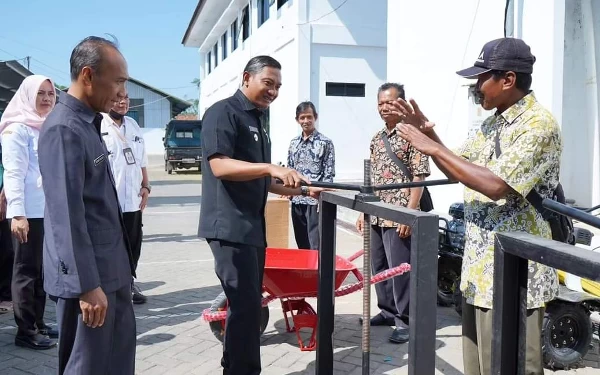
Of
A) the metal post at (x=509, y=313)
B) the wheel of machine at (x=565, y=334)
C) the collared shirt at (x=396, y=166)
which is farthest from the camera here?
the collared shirt at (x=396, y=166)

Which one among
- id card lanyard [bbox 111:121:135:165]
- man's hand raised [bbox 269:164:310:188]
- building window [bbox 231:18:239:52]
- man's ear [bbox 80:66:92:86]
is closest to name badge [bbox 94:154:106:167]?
man's ear [bbox 80:66:92:86]

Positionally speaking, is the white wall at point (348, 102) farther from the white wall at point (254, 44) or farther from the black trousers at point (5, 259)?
the black trousers at point (5, 259)

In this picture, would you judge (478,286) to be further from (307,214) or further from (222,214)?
(307,214)

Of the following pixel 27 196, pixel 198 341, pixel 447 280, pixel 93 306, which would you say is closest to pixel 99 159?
pixel 93 306

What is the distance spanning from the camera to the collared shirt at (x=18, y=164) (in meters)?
3.77

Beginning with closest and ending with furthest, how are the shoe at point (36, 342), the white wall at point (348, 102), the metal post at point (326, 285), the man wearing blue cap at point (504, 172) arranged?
the man wearing blue cap at point (504, 172) < the metal post at point (326, 285) < the shoe at point (36, 342) < the white wall at point (348, 102)

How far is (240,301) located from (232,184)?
63cm

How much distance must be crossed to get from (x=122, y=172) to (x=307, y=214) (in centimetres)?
178

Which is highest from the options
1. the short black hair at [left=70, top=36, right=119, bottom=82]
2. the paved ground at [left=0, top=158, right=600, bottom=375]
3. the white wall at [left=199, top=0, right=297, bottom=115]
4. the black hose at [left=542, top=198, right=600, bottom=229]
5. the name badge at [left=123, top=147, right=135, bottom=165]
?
the white wall at [left=199, top=0, right=297, bottom=115]

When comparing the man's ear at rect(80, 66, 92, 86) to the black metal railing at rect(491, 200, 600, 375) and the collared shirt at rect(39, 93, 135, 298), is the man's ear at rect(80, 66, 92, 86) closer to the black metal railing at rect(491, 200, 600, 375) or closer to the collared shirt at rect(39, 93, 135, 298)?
the collared shirt at rect(39, 93, 135, 298)

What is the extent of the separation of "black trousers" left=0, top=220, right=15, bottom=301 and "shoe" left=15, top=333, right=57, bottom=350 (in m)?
0.99

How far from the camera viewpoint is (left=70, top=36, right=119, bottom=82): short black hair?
2.25 metres

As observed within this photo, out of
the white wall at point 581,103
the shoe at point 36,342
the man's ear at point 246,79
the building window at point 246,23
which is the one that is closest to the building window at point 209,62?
the building window at point 246,23

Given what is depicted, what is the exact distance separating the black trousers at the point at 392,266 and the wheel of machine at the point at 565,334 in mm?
1020
